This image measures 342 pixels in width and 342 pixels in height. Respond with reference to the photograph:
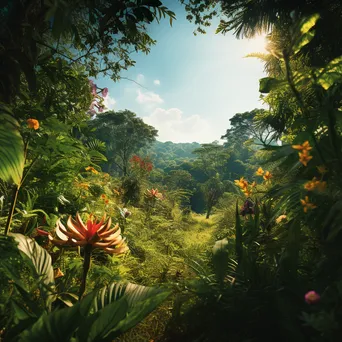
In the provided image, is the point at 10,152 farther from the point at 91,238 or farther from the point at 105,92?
the point at 105,92

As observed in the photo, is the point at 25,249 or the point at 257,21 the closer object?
the point at 25,249

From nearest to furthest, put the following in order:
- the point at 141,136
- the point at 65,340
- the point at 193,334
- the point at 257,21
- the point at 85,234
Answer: the point at 65,340, the point at 193,334, the point at 85,234, the point at 257,21, the point at 141,136

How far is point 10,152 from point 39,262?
1.50 feet

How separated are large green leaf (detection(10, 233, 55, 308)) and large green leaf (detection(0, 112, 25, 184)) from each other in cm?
33

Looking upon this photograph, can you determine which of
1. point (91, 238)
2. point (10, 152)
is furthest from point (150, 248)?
point (10, 152)

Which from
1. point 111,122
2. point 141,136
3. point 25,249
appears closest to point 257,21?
point 25,249

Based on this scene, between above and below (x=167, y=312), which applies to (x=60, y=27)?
above

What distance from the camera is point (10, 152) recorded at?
33.5 inches

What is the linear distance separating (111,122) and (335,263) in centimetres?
2555

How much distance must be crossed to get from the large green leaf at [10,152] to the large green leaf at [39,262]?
1.07 ft

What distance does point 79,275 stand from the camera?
1.38 m

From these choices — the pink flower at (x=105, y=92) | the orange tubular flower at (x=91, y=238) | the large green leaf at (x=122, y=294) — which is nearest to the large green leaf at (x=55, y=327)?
the large green leaf at (x=122, y=294)

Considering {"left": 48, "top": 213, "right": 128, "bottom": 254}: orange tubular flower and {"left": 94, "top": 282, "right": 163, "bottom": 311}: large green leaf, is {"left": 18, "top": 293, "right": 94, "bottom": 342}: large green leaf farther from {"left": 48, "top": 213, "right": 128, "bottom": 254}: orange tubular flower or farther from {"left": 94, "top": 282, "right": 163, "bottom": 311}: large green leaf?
{"left": 48, "top": 213, "right": 128, "bottom": 254}: orange tubular flower

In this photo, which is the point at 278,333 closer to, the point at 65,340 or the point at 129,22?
the point at 65,340
